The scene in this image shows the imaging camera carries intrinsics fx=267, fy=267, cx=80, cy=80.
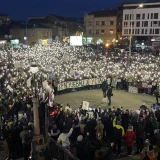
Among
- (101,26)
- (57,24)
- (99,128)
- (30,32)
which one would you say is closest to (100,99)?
(99,128)

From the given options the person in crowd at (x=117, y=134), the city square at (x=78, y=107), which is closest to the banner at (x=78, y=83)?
the city square at (x=78, y=107)

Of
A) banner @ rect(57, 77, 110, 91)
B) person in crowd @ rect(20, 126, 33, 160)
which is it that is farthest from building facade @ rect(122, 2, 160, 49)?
person in crowd @ rect(20, 126, 33, 160)

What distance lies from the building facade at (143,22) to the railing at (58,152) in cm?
5195

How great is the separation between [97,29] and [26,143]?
64026 millimetres

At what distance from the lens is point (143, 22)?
61719mm

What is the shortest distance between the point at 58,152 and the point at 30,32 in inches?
2427

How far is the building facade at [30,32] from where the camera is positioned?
67.5 metres

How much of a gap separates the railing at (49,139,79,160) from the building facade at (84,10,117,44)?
58.7m

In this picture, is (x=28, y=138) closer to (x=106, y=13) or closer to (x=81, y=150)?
(x=81, y=150)

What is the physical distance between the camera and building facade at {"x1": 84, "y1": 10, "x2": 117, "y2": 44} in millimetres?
68688

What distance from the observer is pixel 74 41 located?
39.0m

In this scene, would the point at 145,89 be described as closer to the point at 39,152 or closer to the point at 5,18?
the point at 39,152

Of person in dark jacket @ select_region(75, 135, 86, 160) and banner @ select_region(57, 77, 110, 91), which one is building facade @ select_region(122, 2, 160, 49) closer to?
banner @ select_region(57, 77, 110, 91)

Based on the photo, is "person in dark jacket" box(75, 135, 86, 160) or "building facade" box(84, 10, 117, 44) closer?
"person in dark jacket" box(75, 135, 86, 160)
